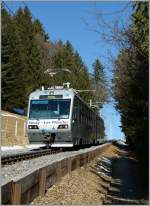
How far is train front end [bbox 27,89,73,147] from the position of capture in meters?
29.6

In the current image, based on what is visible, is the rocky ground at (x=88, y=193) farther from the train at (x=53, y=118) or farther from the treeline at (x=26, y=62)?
the treeline at (x=26, y=62)

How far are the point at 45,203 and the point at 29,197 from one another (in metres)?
0.89

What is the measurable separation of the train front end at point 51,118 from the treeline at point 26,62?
30.6 metres

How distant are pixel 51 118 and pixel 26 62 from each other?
51.7 meters

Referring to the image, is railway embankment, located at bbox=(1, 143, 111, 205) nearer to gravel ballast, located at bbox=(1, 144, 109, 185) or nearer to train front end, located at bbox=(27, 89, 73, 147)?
gravel ballast, located at bbox=(1, 144, 109, 185)

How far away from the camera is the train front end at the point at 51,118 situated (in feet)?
97.1

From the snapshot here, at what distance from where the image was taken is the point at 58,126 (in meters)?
29.7

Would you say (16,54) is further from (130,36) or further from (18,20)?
(130,36)

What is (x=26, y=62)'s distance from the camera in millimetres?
80750

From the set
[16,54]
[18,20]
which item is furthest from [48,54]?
[16,54]

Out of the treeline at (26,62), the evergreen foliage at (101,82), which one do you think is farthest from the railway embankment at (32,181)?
the treeline at (26,62)

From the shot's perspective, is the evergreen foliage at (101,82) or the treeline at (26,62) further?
the treeline at (26,62)

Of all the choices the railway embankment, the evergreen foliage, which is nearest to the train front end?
the evergreen foliage

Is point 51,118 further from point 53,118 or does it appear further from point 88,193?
point 88,193
